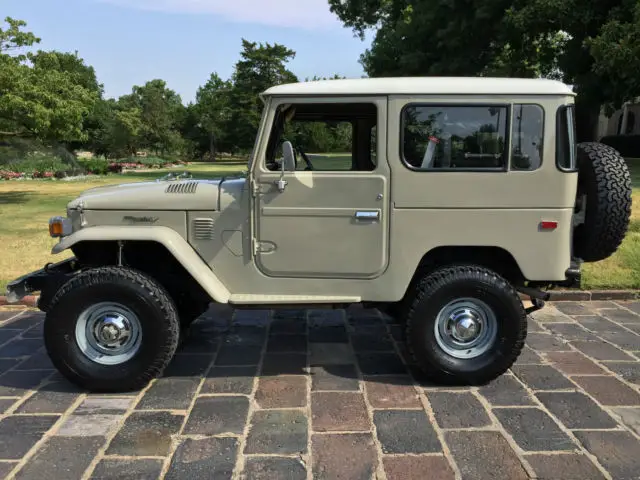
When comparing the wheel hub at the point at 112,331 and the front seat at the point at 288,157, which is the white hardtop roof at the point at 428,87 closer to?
the front seat at the point at 288,157

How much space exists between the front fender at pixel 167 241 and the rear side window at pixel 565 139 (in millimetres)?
2604

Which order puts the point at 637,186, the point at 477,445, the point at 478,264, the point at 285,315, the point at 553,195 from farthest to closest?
the point at 637,186, the point at 285,315, the point at 478,264, the point at 553,195, the point at 477,445

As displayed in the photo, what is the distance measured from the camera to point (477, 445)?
313 centimetres

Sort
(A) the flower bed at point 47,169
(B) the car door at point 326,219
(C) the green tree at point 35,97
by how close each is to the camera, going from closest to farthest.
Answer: (B) the car door at point 326,219
(C) the green tree at point 35,97
(A) the flower bed at point 47,169

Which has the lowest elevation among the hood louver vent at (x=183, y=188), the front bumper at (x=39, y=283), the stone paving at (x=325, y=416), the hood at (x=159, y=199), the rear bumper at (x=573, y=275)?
the stone paving at (x=325, y=416)

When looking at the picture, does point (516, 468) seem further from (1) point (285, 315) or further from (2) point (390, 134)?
(1) point (285, 315)

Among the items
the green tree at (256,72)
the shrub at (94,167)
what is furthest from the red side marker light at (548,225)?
the green tree at (256,72)

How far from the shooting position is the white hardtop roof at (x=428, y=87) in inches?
Result: 145

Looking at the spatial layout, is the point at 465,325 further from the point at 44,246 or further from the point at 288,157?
the point at 44,246

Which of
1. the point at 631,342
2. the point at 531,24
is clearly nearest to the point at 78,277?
the point at 631,342

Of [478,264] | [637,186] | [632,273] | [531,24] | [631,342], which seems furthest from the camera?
[531,24]

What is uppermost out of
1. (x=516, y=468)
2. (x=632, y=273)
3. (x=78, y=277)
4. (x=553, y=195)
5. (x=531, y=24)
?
(x=531, y=24)

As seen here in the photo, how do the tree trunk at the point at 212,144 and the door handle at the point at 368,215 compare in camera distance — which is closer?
the door handle at the point at 368,215

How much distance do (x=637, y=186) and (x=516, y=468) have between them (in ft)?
36.5
